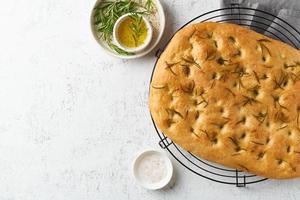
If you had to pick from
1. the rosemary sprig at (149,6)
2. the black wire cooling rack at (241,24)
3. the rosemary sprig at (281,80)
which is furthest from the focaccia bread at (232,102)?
the rosemary sprig at (149,6)

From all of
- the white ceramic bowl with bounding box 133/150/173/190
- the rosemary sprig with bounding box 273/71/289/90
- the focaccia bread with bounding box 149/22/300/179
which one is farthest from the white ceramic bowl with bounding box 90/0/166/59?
the rosemary sprig with bounding box 273/71/289/90

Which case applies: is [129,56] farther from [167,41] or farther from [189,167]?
[189,167]

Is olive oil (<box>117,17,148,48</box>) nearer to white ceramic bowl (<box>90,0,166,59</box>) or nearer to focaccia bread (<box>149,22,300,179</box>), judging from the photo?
white ceramic bowl (<box>90,0,166,59</box>)

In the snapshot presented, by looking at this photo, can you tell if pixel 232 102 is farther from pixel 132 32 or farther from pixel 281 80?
pixel 132 32

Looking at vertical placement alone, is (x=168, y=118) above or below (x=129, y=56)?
below

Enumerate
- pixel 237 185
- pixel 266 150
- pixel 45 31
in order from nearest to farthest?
1. pixel 266 150
2. pixel 237 185
3. pixel 45 31

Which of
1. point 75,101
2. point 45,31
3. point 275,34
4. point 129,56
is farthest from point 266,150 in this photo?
point 45,31
